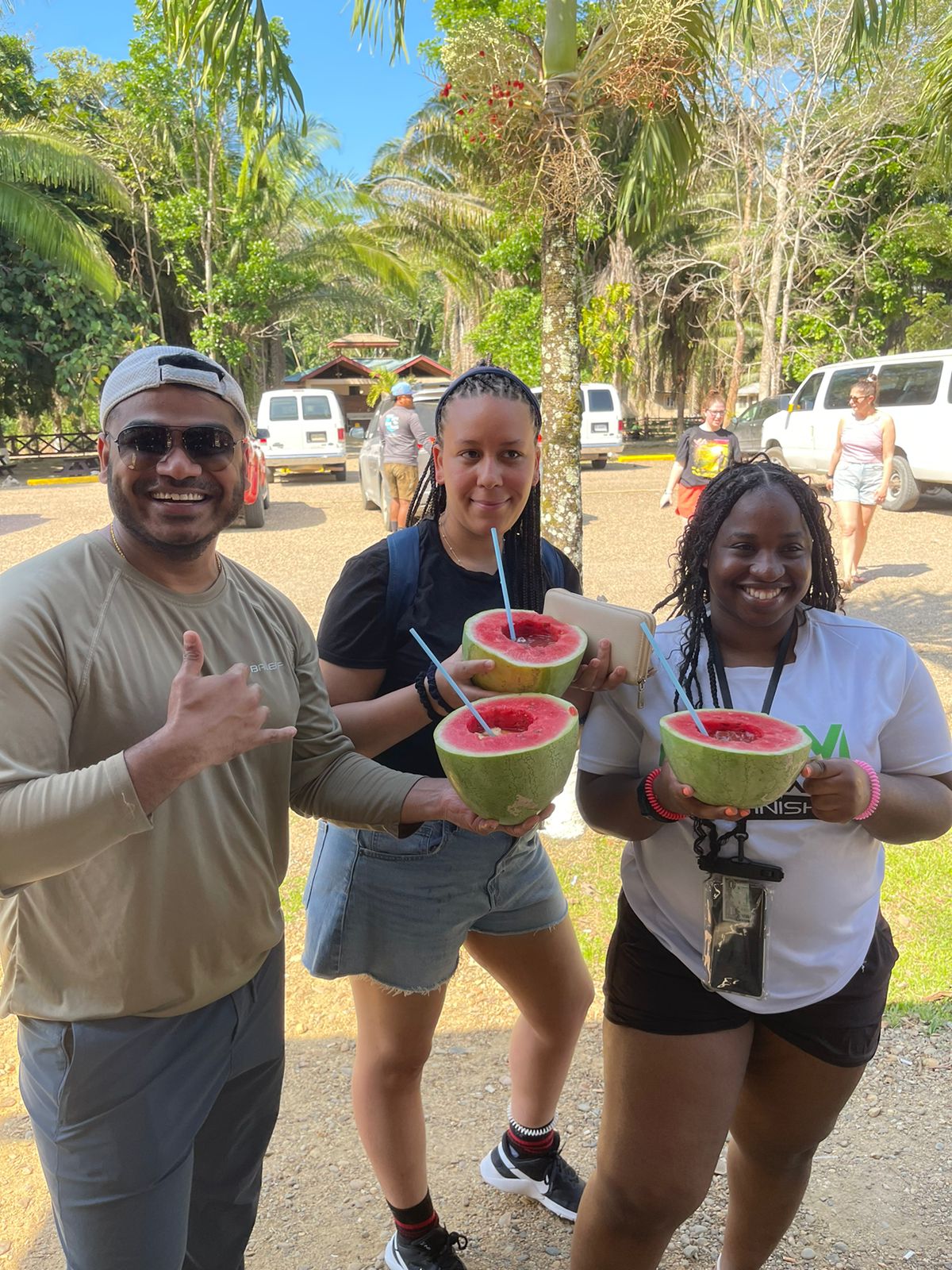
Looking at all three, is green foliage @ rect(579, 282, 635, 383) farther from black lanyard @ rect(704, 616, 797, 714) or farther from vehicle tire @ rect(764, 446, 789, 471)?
black lanyard @ rect(704, 616, 797, 714)

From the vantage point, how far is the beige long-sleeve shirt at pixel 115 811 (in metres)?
1.46

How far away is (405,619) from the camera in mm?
2221

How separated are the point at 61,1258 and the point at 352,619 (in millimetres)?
2055

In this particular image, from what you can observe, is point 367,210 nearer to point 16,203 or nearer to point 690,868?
point 16,203

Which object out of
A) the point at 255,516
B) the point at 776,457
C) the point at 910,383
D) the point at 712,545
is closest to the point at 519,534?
the point at 712,545

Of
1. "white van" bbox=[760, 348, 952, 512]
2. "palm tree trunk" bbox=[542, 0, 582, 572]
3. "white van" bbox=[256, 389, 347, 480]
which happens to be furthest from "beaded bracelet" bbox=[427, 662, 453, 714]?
"white van" bbox=[256, 389, 347, 480]

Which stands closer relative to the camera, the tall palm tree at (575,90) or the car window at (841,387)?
the tall palm tree at (575,90)

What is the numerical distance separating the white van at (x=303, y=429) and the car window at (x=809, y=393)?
9.47 m

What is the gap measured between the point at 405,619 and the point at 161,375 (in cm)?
79

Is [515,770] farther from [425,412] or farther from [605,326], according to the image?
[605,326]

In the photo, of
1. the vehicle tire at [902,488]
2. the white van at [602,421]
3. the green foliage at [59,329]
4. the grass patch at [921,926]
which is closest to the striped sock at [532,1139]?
the grass patch at [921,926]

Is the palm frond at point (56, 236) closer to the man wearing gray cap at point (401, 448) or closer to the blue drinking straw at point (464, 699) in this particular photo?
the man wearing gray cap at point (401, 448)

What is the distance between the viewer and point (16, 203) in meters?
19.0

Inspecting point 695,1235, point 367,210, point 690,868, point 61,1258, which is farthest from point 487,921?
point 367,210
